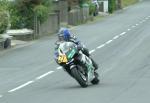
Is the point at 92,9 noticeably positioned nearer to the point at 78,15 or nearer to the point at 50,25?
the point at 78,15

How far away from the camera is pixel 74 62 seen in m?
16.9

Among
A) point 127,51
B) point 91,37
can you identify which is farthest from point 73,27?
point 127,51

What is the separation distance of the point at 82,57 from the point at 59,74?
3882mm

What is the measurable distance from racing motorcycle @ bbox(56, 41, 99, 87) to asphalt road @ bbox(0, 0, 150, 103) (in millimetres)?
275

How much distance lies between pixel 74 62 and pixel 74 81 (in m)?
1.94

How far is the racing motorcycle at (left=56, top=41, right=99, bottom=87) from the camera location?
16.7m

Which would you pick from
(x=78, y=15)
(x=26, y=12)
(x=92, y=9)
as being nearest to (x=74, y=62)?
(x=26, y=12)

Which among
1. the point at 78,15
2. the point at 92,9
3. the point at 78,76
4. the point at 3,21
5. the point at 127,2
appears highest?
the point at 78,76

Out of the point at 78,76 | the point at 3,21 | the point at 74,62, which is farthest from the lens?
the point at 3,21

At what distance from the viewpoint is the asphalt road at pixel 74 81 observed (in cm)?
1494

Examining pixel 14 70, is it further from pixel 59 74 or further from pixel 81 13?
pixel 81 13

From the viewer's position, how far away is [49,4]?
135 ft

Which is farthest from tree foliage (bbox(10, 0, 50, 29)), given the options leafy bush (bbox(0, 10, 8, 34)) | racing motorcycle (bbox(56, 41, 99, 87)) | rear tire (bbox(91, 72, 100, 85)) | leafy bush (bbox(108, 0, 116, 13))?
leafy bush (bbox(108, 0, 116, 13))

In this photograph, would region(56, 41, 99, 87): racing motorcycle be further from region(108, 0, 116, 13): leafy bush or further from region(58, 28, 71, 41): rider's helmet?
region(108, 0, 116, 13): leafy bush
